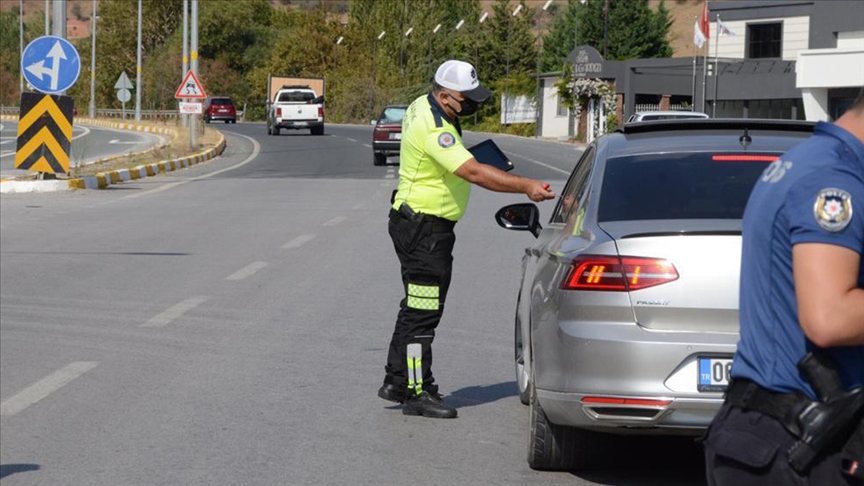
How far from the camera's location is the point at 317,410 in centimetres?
757

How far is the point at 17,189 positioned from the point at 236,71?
103 metres

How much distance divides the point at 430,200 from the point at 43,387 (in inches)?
107

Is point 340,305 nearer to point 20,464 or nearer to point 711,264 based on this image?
point 20,464

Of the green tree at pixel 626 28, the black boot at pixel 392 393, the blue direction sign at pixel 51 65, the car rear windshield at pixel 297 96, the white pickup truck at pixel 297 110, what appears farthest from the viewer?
the green tree at pixel 626 28

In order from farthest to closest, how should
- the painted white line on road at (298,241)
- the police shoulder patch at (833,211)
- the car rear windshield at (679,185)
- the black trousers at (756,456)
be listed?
the painted white line on road at (298,241) < the car rear windshield at (679,185) < the black trousers at (756,456) < the police shoulder patch at (833,211)

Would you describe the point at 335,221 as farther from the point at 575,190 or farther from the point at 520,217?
the point at 575,190

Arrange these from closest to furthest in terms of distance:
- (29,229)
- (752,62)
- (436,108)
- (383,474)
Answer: (383,474), (436,108), (29,229), (752,62)

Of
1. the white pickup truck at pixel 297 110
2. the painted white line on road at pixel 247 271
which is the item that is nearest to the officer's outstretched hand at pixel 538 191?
the painted white line on road at pixel 247 271

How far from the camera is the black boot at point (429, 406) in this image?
7340mm

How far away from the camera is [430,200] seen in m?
7.21

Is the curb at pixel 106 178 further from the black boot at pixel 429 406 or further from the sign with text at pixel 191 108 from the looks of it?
the black boot at pixel 429 406

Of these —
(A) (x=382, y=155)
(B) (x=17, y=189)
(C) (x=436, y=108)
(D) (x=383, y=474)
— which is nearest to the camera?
(D) (x=383, y=474)

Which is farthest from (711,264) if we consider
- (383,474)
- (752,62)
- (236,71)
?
(236,71)

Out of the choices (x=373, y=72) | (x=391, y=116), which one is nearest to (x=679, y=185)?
(x=391, y=116)
